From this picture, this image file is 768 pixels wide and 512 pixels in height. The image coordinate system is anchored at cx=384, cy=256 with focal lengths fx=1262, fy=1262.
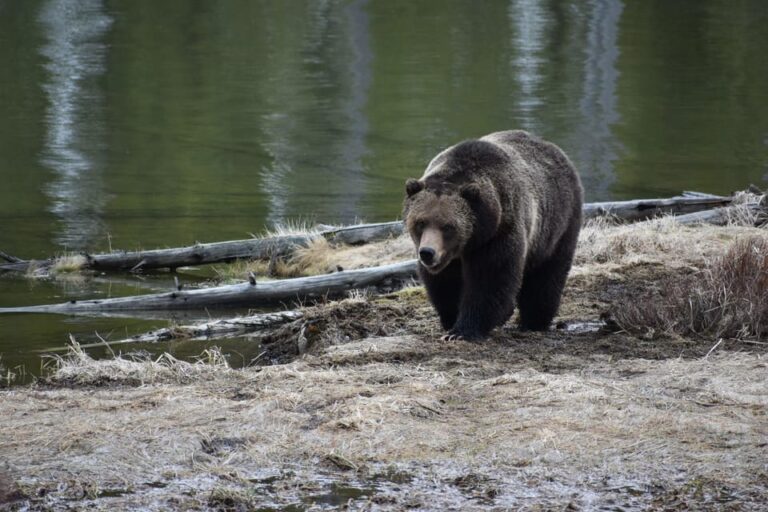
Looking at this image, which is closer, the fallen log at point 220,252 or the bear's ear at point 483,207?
the bear's ear at point 483,207

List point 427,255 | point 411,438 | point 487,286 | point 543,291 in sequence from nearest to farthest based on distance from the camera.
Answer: point 411,438
point 427,255
point 487,286
point 543,291

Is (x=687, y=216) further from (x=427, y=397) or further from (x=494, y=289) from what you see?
(x=427, y=397)

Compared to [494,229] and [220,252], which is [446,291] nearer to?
[494,229]

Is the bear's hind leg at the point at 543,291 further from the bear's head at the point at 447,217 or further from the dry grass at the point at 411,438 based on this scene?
the dry grass at the point at 411,438

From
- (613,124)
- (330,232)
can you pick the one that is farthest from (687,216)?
(613,124)

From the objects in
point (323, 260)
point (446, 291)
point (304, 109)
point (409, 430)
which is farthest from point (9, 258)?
point (304, 109)

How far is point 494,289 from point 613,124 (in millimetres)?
20060

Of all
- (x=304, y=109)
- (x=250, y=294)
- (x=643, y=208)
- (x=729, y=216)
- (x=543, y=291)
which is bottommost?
(x=304, y=109)

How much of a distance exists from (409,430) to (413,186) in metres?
2.33

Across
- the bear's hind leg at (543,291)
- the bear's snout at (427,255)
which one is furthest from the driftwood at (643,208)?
the bear's snout at (427,255)

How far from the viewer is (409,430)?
685 cm

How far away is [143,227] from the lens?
17453mm

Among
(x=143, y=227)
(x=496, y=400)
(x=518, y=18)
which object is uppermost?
(x=496, y=400)

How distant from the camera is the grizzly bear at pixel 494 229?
8641mm
